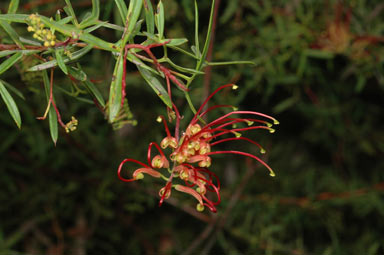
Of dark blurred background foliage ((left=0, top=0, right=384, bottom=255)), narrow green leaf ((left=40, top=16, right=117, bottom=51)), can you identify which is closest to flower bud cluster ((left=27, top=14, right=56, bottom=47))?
narrow green leaf ((left=40, top=16, right=117, bottom=51))

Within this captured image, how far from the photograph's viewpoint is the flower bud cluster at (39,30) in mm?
452

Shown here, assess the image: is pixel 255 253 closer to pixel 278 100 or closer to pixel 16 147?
pixel 278 100

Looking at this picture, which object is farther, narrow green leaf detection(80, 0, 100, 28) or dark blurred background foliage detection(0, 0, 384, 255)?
dark blurred background foliage detection(0, 0, 384, 255)

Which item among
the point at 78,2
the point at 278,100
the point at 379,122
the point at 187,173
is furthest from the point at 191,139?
the point at 379,122

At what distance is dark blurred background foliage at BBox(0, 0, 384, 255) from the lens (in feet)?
3.87

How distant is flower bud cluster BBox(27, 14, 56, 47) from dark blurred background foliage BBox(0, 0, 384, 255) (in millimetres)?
615

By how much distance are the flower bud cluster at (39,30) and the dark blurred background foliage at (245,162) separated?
61 centimetres

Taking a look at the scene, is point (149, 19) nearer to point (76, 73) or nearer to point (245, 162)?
point (76, 73)

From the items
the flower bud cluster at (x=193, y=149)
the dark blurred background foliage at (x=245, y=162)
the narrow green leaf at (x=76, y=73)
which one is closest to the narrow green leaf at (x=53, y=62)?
the narrow green leaf at (x=76, y=73)

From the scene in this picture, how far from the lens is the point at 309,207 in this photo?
129 cm

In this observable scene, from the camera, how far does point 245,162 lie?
1.51 m

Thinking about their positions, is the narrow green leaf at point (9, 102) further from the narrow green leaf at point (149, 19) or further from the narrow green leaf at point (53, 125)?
the narrow green leaf at point (149, 19)

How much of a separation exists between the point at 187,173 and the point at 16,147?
2.90ft

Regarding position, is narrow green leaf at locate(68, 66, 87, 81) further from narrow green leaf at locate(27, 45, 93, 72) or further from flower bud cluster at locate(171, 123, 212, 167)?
flower bud cluster at locate(171, 123, 212, 167)
